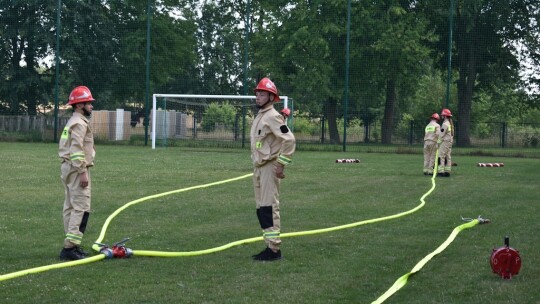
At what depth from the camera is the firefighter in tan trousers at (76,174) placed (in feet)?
33.6

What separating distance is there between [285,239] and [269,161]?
6.33 feet

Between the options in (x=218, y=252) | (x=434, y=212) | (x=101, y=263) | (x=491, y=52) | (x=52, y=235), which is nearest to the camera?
(x=101, y=263)

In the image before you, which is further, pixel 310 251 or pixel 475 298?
pixel 310 251

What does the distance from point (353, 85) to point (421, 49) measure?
179 inches

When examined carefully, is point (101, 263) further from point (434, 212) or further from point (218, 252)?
point (434, 212)

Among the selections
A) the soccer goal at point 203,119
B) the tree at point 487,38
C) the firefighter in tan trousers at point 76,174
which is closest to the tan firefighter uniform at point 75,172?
the firefighter in tan trousers at point 76,174

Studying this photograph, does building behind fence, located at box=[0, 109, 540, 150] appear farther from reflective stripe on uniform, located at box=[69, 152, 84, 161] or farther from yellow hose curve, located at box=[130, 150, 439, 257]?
reflective stripe on uniform, located at box=[69, 152, 84, 161]

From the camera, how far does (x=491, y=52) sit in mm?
41188

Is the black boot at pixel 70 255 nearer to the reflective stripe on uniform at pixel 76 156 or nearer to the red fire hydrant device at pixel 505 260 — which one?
the reflective stripe on uniform at pixel 76 156

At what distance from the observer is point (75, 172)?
10398 millimetres

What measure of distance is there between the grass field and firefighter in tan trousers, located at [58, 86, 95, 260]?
0.38 metres

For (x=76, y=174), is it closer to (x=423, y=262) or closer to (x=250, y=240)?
(x=250, y=240)

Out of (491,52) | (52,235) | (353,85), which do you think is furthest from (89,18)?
(52,235)

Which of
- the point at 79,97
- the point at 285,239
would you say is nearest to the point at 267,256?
the point at 285,239
